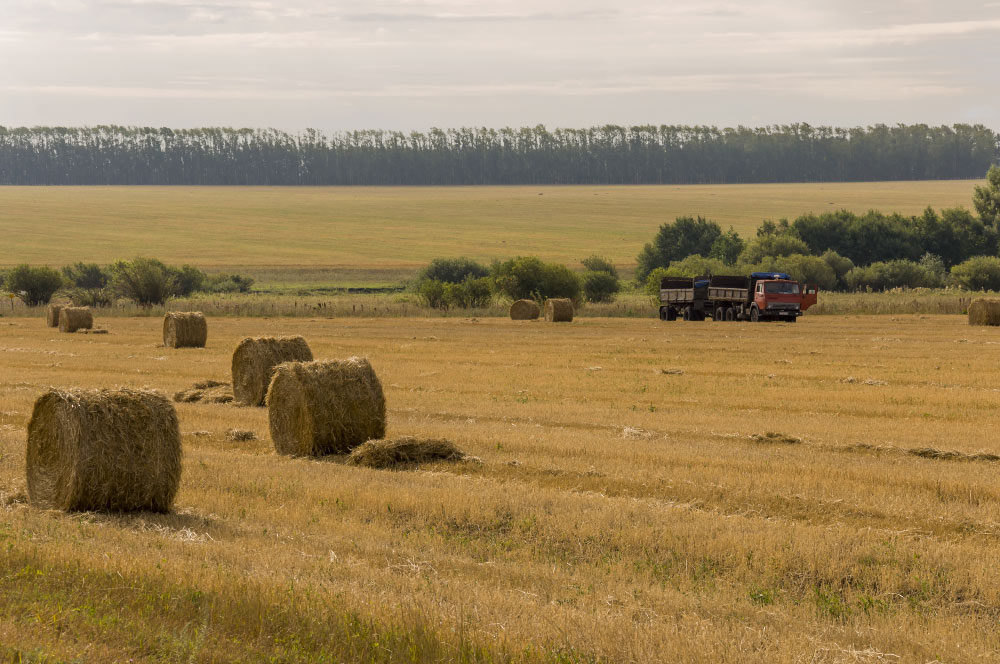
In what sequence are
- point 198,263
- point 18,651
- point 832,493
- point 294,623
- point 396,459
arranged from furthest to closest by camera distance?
point 198,263 < point 396,459 < point 832,493 < point 294,623 < point 18,651

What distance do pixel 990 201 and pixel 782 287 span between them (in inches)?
2420

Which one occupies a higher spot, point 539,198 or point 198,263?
point 539,198

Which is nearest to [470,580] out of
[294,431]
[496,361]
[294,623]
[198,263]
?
[294,623]

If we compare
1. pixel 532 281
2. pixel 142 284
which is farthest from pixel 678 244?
pixel 142 284

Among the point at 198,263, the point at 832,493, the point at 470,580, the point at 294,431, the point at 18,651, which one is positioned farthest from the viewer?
the point at 198,263

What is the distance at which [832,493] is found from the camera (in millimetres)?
12711

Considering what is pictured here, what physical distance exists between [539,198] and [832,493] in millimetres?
175600

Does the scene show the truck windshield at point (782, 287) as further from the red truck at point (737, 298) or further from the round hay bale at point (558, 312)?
the round hay bale at point (558, 312)

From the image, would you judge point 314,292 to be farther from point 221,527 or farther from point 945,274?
point 221,527

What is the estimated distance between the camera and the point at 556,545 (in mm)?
10383

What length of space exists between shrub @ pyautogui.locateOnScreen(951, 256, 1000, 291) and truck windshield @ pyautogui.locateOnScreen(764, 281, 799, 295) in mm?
38077

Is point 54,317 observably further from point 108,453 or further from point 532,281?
point 108,453

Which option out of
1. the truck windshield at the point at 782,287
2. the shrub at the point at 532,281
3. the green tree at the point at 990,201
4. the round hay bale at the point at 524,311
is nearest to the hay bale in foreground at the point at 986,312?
the truck windshield at the point at 782,287

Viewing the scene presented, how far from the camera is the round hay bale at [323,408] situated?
16.0 m
